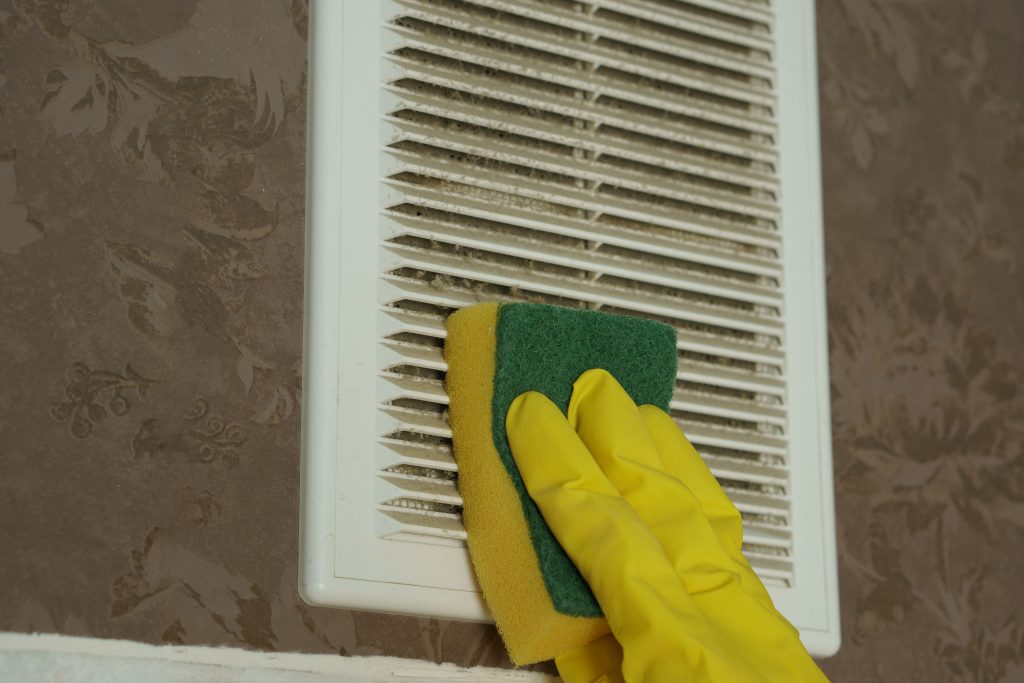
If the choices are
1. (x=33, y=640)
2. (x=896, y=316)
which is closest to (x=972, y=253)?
(x=896, y=316)

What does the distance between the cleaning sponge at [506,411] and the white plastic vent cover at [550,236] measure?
0.09ft

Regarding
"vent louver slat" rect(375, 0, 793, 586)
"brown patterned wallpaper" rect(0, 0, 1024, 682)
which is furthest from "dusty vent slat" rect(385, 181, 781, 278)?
"brown patterned wallpaper" rect(0, 0, 1024, 682)

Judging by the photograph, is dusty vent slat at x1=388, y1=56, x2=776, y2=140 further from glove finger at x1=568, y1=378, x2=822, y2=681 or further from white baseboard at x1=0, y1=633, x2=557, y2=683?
white baseboard at x1=0, y1=633, x2=557, y2=683

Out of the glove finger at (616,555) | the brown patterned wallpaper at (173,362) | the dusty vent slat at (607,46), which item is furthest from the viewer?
the dusty vent slat at (607,46)

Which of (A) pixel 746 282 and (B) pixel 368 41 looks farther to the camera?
(A) pixel 746 282

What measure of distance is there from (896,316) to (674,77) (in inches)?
13.5

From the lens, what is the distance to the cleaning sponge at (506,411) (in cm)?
84

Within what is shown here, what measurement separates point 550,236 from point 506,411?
7.0 inches

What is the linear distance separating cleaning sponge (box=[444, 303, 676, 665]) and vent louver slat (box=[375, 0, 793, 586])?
0.08ft

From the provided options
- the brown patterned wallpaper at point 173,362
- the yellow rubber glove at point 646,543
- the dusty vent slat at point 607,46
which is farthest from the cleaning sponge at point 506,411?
the dusty vent slat at point 607,46

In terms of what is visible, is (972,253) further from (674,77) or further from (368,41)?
(368,41)

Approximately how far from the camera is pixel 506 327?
2.89 ft

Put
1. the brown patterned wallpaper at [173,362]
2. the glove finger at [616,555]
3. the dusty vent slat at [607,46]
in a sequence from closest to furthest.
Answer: the glove finger at [616,555], the brown patterned wallpaper at [173,362], the dusty vent slat at [607,46]

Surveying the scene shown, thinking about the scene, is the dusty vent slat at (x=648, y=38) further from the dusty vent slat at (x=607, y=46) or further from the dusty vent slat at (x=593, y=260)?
the dusty vent slat at (x=593, y=260)
